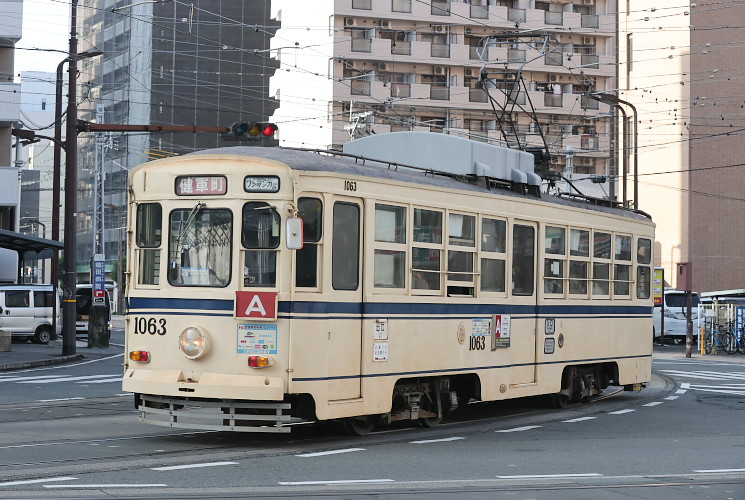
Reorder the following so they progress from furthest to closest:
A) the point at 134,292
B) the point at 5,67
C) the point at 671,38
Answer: the point at 671,38
the point at 5,67
the point at 134,292

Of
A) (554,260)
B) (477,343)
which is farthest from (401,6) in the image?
(477,343)

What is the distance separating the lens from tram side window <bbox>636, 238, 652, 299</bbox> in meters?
18.3

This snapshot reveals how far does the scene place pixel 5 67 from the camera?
43.1 meters

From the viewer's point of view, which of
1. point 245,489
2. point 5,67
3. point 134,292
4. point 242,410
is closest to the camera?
point 245,489

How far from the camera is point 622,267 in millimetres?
17688

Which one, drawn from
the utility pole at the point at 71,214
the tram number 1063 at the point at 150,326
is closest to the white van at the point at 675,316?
the utility pole at the point at 71,214

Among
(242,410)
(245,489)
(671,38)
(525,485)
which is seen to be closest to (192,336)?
(242,410)

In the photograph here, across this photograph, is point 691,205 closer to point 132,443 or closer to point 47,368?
point 47,368

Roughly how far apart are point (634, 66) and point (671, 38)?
2677mm

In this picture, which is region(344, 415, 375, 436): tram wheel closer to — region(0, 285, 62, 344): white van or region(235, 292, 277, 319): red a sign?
region(235, 292, 277, 319): red a sign

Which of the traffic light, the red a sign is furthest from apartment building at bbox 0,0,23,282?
the red a sign

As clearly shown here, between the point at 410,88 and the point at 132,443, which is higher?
the point at 410,88

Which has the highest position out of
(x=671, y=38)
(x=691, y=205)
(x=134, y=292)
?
(x=671, y=38)

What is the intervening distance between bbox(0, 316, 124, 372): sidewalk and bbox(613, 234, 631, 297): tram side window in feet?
45.0
